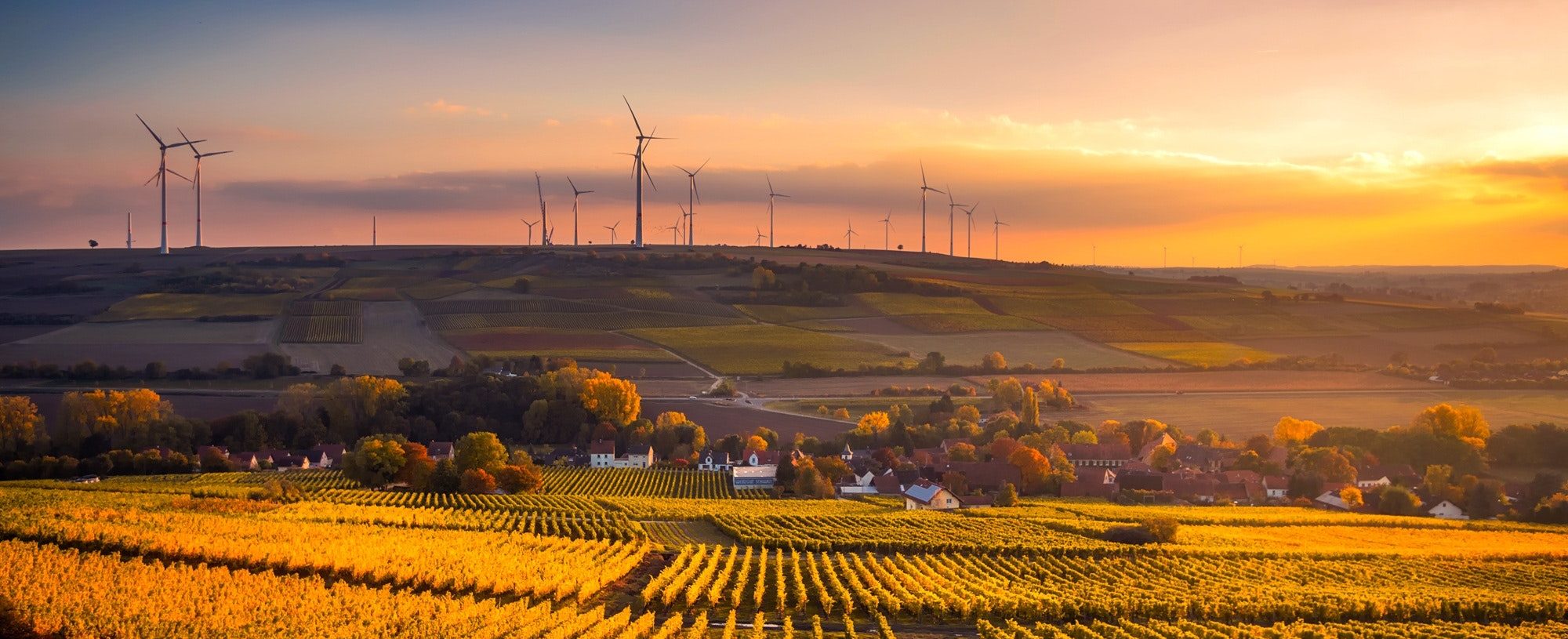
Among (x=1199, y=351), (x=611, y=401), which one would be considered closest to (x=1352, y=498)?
(x=611, y=401)

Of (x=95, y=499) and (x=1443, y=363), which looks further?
(x=1443, y=363)

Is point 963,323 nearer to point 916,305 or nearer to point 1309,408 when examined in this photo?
point 916,305

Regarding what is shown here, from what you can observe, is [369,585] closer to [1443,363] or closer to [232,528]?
[232,528]

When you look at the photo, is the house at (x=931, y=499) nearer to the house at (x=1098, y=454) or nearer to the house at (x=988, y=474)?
the house at (x=988, y=474)

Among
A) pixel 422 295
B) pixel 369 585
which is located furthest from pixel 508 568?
pixel 422 295

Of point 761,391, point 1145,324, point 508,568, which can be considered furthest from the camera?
point 1145,324

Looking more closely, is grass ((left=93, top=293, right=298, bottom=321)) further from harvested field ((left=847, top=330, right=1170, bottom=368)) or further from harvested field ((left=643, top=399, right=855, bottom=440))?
harvested field ((left=847, top=330, right=1170, bottom=368))

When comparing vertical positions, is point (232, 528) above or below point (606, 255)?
below
